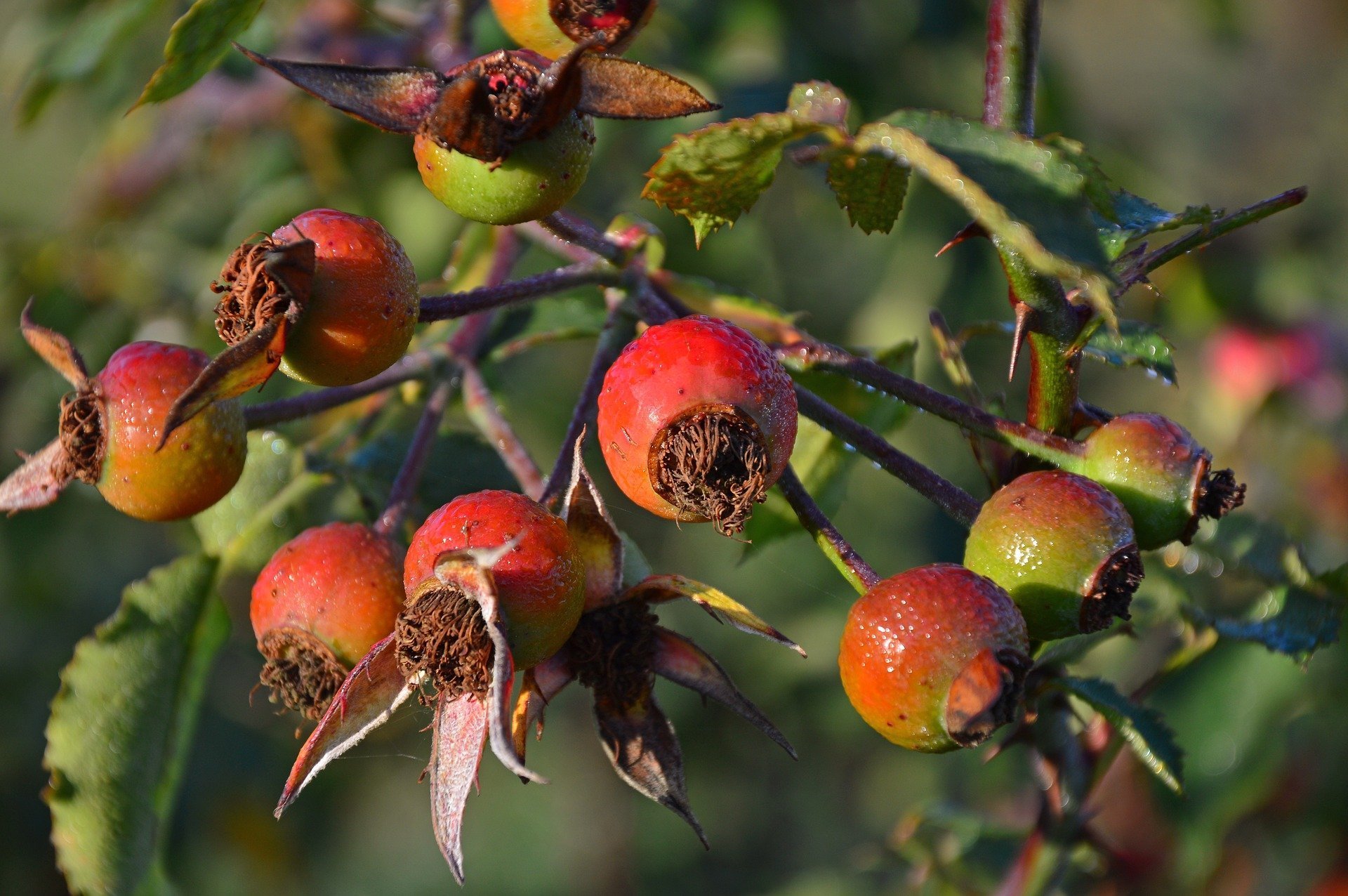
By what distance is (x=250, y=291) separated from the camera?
110 cm

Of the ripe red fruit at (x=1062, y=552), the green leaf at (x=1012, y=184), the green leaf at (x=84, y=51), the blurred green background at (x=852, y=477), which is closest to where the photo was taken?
the green leaf at (x=1012, y=184)

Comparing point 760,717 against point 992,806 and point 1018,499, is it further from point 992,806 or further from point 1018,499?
point 992,806

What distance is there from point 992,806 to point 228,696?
2.41 meters

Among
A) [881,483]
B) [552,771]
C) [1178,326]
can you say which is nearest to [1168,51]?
[1178,326]

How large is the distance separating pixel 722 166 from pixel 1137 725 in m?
0.73

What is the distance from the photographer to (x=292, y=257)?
1.06 meters

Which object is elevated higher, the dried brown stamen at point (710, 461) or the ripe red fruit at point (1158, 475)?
the ripe red fruit at point (1158, 475)

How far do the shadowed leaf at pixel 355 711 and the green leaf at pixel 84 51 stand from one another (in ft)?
4.23

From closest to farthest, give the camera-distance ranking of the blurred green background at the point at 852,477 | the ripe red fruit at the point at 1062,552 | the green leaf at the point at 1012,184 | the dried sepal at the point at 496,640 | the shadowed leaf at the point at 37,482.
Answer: the green leaf at the point at 1012,184 → the dried sepal at the point at 496,640 → the ripe red fruit at the point at 1062,552 → the shadowed leaf at the point at 37,482 → the blurred green background at the point at 852,477

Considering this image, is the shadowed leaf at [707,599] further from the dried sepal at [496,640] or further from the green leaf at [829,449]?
the green leaf at [829,449]

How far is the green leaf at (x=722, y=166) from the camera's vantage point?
104 cm

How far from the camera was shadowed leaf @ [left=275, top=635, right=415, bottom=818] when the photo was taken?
3.66 feet

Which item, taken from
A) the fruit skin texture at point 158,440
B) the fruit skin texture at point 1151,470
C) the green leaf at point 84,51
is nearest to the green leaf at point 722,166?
the fruit skin texture at point 1151,470

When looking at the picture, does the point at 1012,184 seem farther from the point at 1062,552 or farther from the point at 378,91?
the point at 378,91
